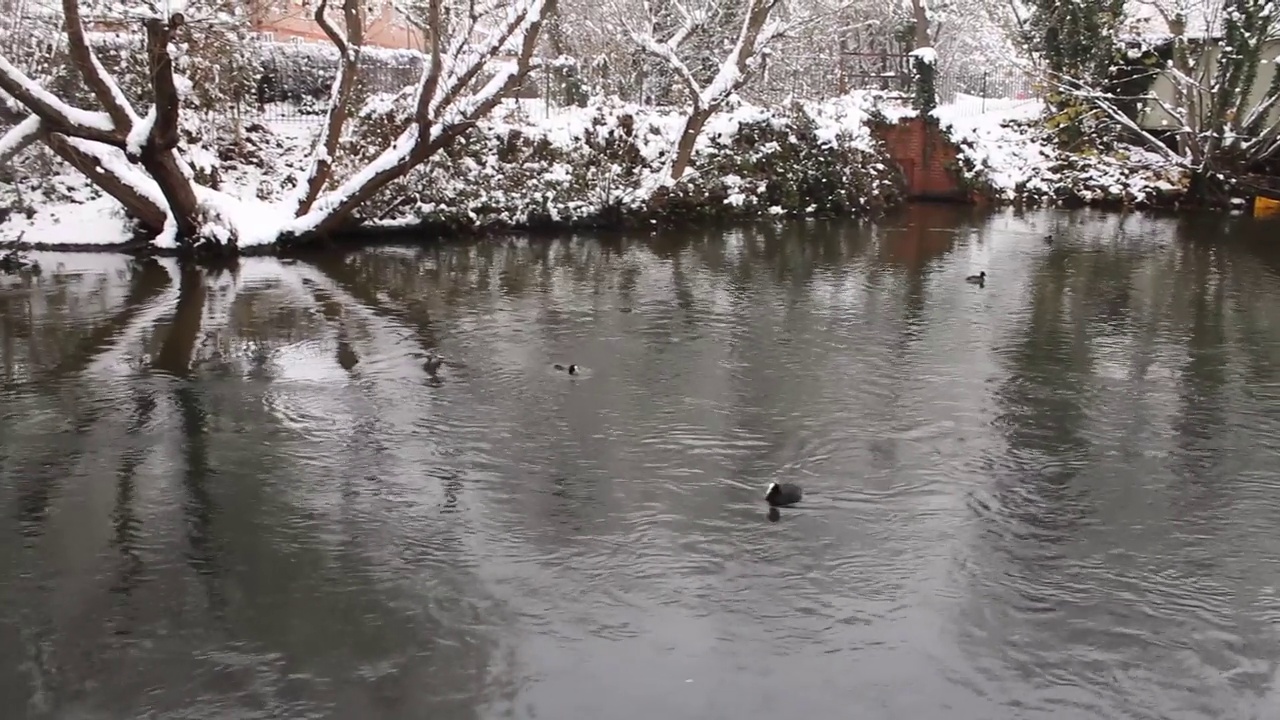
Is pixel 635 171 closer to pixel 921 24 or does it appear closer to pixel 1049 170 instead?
pixel 1049 170

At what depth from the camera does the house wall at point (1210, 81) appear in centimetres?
2405

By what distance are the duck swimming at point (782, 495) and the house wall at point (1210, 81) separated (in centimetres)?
2062

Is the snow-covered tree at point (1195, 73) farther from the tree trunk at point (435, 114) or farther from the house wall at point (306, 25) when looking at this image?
the house wall at point (306, 25)

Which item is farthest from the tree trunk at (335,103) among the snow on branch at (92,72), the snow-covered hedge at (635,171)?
the snow on branch at (92,72)

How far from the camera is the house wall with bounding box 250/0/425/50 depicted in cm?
1702

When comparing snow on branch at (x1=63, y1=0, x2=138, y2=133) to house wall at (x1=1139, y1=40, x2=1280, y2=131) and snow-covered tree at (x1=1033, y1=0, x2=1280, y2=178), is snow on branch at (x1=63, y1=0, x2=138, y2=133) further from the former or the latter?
house wall at (x1=1139, y1=40, x2=1280, y2=131)

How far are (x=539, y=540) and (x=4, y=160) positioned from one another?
12.4 metres

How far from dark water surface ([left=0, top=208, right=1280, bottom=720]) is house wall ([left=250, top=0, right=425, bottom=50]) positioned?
6766mm

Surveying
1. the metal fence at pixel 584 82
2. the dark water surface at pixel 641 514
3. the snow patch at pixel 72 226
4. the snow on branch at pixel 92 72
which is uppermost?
the metal fence at pixel 584 82

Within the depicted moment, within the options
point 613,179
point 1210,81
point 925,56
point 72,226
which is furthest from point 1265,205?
point 72,226

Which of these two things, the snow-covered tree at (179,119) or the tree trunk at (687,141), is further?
the tree trunk at (687,141)

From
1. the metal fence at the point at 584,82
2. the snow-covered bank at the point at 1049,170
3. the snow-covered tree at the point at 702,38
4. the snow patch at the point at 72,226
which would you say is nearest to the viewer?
the snow patch at the point at 72,226

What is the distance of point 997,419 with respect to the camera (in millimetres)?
7723

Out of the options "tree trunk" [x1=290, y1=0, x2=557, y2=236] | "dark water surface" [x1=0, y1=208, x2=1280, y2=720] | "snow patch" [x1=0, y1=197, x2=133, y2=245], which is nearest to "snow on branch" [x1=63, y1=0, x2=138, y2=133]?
"tree trunk" [x1=290, y1=0, x2=557, y2=236]
